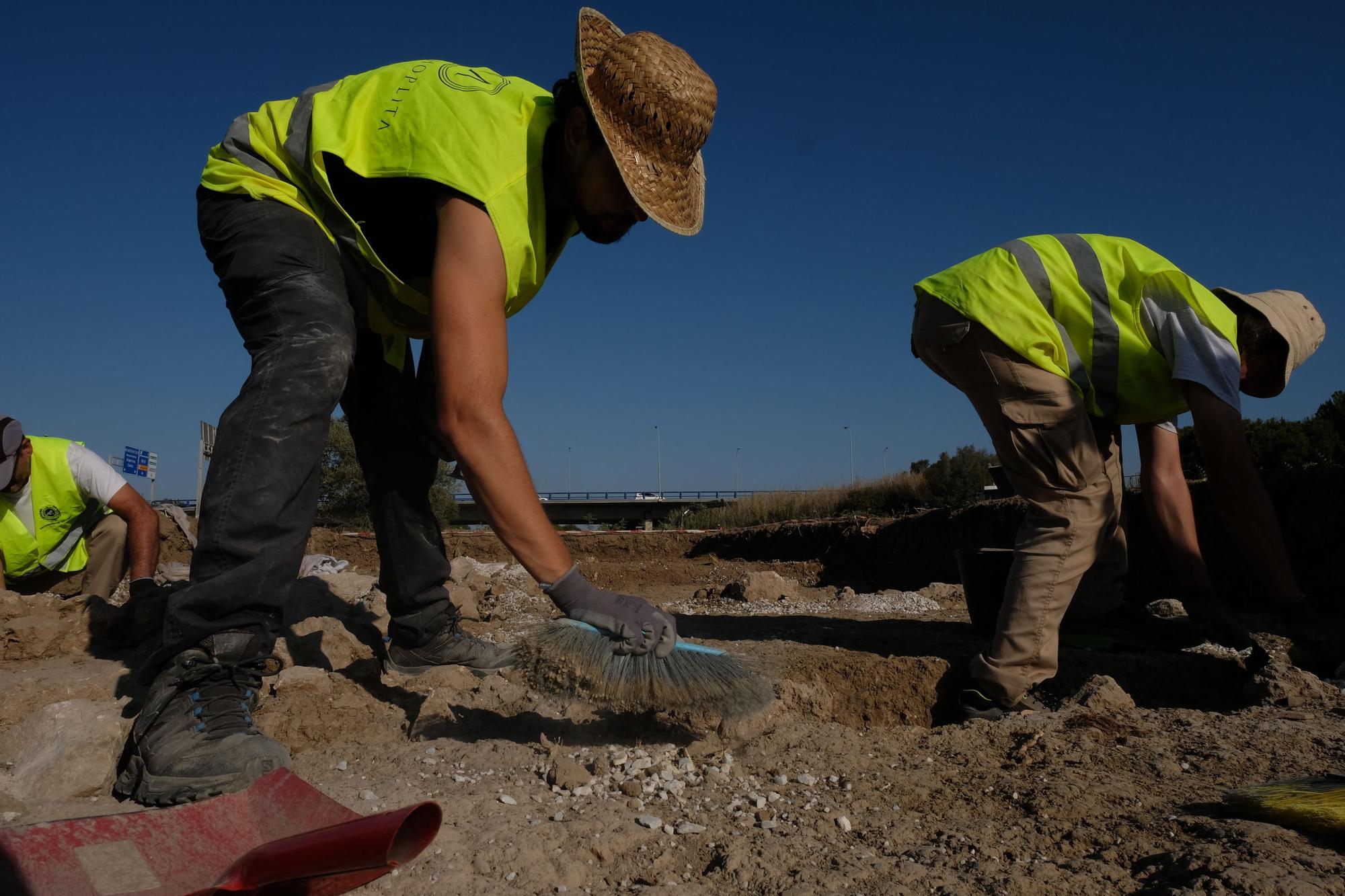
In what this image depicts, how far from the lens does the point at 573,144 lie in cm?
208

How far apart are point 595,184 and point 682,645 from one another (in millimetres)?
1152

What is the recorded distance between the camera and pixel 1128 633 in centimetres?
381

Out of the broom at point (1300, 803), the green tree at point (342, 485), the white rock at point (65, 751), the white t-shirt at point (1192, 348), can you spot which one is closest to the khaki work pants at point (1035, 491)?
the white t-shirt at point (1192, 348)

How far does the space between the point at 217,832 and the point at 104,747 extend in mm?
539

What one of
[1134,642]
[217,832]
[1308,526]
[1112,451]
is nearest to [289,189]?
[217,832]

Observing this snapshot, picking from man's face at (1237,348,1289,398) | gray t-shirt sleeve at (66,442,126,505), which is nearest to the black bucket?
man's face at (1237,348,1289,398)

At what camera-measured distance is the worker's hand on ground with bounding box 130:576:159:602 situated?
3.27 metres

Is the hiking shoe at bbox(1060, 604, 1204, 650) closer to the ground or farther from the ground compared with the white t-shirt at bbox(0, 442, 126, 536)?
closer to the ground

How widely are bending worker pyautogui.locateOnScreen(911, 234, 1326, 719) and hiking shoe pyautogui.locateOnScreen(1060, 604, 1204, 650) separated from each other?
58cm

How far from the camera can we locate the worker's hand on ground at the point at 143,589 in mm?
3270

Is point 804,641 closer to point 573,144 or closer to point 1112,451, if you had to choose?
point 1112,451

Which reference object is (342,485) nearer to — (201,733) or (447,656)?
(447,656)

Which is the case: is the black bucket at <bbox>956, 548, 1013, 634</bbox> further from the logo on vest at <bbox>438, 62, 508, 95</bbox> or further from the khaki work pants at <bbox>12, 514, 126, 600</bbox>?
the khaki work pants at <bbox>12, 514, 126, 600</bbox>

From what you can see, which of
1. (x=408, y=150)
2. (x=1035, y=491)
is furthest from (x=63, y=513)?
(x=1035, y=491)
